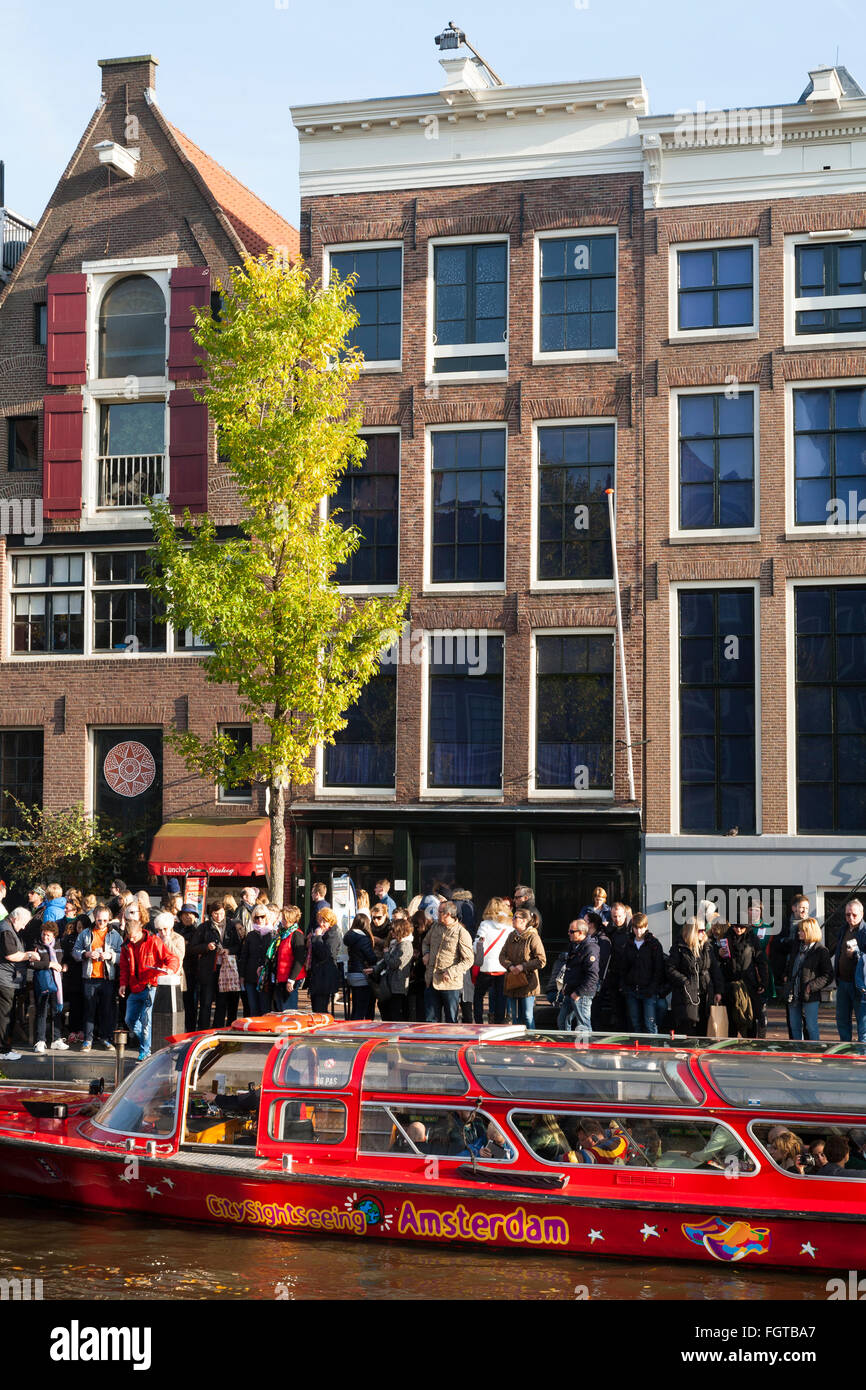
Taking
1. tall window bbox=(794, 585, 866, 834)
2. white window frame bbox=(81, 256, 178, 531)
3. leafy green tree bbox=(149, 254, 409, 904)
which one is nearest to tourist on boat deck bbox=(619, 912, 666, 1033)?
leafy green tree bbox=(149, 254, 409, 904)

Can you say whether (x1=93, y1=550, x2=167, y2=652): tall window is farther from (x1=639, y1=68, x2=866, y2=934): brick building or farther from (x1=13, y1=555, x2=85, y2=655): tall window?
(x1=639, y1=68, x2=866, y2=934): brick building

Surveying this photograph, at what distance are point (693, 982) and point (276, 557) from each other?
1076 cm

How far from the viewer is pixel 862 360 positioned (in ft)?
82.4

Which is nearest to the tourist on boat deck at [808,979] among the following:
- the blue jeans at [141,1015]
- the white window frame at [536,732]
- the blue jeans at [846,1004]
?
the blue jeans at [846,1004]

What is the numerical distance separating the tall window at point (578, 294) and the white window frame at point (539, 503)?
1325 millimetres

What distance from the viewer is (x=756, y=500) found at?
25406 mm

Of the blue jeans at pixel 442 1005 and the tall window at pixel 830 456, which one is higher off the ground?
the tall window at pixel 830 456

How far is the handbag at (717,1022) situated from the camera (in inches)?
624

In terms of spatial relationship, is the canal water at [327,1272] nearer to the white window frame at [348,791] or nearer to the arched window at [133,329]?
the white window frame at [348,791]

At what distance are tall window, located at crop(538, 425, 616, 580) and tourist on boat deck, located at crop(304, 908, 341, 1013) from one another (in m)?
10.3

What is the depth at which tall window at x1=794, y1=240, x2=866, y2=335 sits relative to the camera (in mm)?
25344

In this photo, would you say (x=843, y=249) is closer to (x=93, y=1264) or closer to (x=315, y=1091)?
(x=315, y=1091)

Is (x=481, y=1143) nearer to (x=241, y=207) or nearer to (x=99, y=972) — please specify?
(x=99, y=972)
